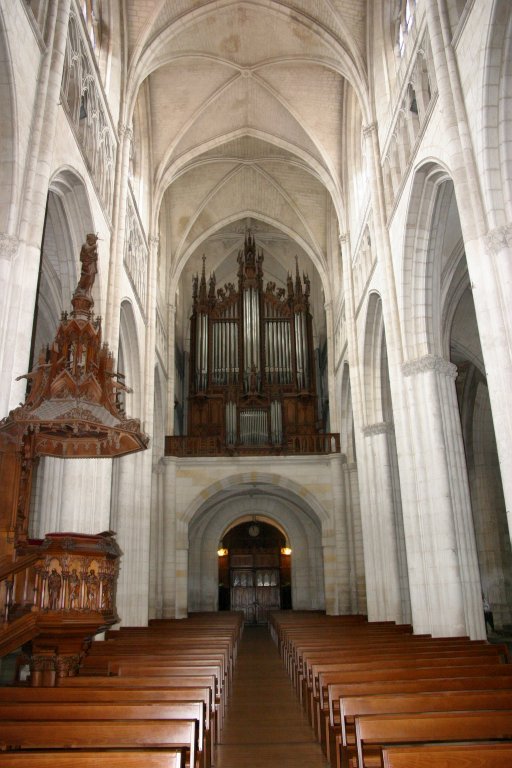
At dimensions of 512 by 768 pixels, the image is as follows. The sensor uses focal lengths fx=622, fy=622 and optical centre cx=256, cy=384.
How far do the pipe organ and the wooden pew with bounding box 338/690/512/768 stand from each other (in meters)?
16.4

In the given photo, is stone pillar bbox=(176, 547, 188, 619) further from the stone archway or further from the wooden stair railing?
the wooden stair railing

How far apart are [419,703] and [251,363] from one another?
757 inches

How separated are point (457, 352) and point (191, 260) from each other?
13426mm

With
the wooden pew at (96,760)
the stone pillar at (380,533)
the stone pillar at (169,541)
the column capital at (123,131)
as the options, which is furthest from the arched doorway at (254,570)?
the wooden pew at (96,760)

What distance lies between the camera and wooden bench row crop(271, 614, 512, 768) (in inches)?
136

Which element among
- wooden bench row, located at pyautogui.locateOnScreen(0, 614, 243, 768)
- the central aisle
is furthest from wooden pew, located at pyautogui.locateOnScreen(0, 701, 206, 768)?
the central aisle

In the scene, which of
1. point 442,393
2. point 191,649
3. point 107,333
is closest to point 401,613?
point 442,393

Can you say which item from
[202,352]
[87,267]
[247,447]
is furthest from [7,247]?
[202,352]

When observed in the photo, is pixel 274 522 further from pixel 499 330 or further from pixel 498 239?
pixel 498 239

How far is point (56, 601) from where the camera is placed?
632cm

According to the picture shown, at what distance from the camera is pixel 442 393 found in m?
11.6

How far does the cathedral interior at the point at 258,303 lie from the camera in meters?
7.91

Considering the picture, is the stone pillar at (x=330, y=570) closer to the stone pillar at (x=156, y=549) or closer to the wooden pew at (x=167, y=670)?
the stone pillar at (x=156, y=549)

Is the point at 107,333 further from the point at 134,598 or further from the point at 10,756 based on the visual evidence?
the point at 10,756
